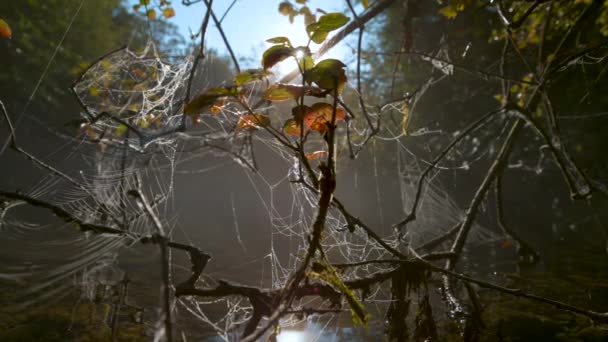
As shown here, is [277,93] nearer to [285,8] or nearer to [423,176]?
[423,176]

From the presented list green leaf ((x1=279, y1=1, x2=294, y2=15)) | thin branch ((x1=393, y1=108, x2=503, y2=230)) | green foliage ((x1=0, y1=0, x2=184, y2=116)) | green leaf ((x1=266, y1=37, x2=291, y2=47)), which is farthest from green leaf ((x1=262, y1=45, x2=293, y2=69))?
green foliage ((x1=0, y1=0, x2=184, y2=116))

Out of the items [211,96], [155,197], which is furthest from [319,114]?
[155,197]

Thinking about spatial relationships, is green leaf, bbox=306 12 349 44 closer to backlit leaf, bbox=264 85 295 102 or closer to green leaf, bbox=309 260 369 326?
backlit leaf, bbox=264 85 295 102

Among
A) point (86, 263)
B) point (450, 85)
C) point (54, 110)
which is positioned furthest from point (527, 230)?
point (54, 110)

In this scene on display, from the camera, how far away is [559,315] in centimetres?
228

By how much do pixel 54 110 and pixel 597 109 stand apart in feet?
42.7

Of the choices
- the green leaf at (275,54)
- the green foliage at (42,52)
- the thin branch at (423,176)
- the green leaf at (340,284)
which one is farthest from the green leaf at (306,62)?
the green foliage at (42,52)

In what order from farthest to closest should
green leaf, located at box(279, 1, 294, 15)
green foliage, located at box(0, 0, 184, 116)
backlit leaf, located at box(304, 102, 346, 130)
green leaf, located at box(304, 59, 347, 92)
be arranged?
green foliage, located at box(0, 0, 184, 116), green leaf, located at box(279, 1, 294, 15), backlit leaf, located at box(304, 102, 346, 130), green leaf, located at box(304, 59, 347, 92)

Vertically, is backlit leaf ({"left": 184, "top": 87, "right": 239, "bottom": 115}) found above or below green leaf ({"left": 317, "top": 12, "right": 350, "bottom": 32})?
below

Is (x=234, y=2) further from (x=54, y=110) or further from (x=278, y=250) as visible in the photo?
(x=54, y=110)

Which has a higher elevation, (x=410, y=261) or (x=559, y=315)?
(x=410, y=261)

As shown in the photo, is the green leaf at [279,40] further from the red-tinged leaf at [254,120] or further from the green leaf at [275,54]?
the red-tinged leaf at [254,120]

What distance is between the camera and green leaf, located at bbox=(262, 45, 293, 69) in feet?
2.70

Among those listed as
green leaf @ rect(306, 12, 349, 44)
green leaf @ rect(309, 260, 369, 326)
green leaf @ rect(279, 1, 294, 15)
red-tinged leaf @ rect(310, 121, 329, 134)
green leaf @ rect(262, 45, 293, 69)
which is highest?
green leaf @ rect(279, 1, 294, 15)
